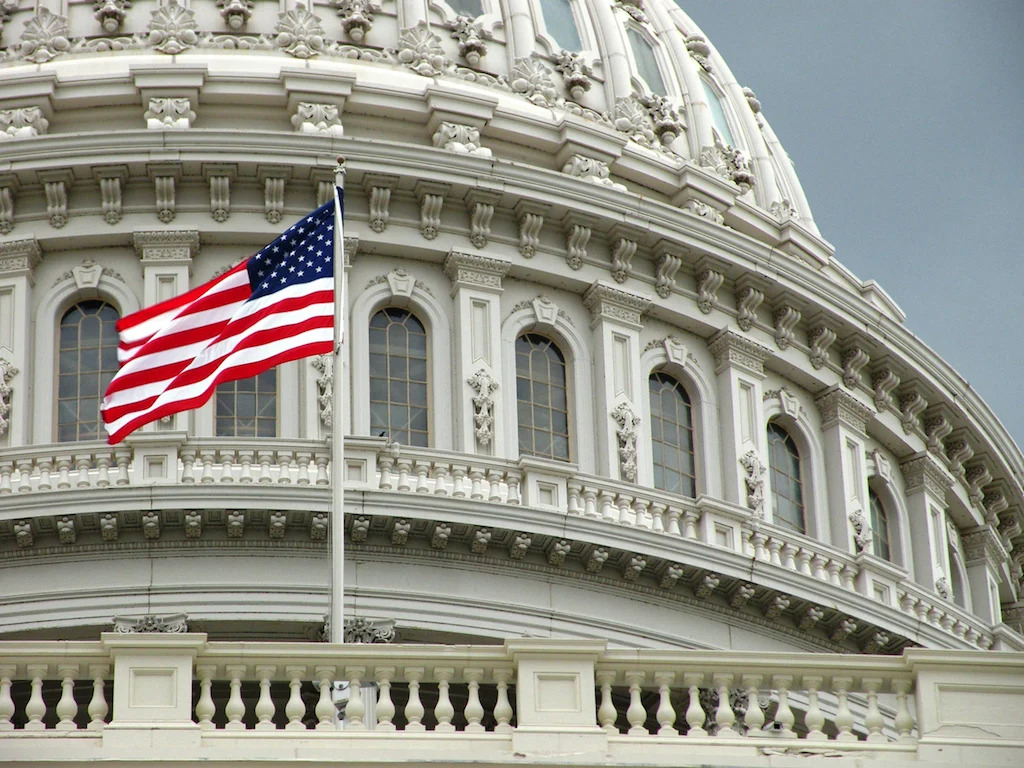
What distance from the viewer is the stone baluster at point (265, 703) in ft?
75.7

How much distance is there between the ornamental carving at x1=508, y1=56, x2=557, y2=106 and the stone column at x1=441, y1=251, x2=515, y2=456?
6456 millimetres

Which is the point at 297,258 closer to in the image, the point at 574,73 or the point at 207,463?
the point at 207,463

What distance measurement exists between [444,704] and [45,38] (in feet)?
92.6

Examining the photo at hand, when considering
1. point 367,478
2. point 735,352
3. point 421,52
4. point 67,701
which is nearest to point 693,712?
point 67,701

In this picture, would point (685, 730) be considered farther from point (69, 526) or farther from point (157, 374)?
point (69, 526)

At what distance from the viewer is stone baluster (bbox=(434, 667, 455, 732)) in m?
23.2

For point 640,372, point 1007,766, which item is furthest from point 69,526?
point 1007,766

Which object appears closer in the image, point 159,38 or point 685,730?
point 685,730

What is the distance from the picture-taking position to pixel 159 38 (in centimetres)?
4891

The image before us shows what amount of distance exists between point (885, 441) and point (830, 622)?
24.4ft

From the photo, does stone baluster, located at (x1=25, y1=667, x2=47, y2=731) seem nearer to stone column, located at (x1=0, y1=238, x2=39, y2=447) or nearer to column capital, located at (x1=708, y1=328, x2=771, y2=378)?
stone column, located at (x1=0, y1=238, x2=39, y2=447)

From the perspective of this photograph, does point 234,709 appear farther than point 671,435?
No

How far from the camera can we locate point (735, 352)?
46625mm

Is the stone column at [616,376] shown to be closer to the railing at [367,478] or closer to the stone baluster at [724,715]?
the railing at [367,478]
